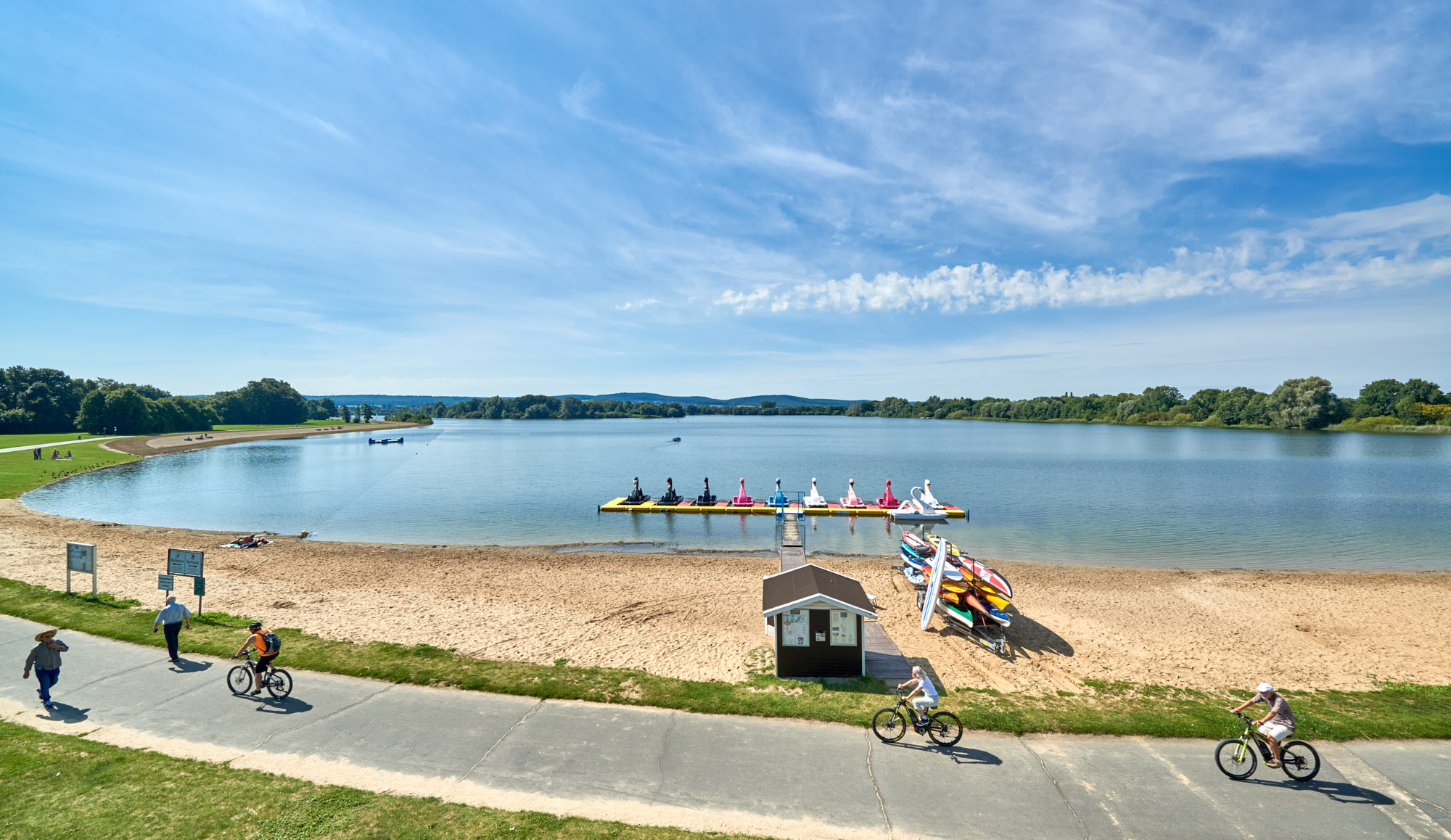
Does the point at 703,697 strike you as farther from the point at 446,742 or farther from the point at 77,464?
the point at 77,464

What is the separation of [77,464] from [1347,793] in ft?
270

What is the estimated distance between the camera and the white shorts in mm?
7852

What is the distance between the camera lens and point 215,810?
267 inches

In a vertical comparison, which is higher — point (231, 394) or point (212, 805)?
point (231, 394)

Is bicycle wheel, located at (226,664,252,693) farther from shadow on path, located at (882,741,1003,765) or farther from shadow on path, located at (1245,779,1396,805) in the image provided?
shadow on path, located at (1245,779,1396,805)

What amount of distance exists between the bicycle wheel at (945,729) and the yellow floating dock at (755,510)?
2497cm

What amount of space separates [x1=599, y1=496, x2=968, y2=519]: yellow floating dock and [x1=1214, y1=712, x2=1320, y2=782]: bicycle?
26045 millimetres

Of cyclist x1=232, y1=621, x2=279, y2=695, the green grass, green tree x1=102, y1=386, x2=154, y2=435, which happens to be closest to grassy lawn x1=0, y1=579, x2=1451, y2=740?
cyclist x1=232, y1=621, x2=279, y2=695

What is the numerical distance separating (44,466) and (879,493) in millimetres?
71216

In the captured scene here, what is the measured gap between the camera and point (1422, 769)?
8172 mm

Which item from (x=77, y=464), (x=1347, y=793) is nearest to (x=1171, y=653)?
(x=1347, y=793)

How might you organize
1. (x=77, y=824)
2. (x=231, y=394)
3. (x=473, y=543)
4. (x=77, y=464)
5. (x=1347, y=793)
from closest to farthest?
1. (x=77, y=824)
2. (x=1347, y=793)
3. (x=473, y=543)
4. (x=77, y=464)
5. (x=231, y=394)

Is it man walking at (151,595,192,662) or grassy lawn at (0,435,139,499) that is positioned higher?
man walking at (151,595,192,662)

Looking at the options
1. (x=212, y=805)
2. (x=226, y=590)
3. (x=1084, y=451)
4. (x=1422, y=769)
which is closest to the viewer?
(x=212, y=805)
